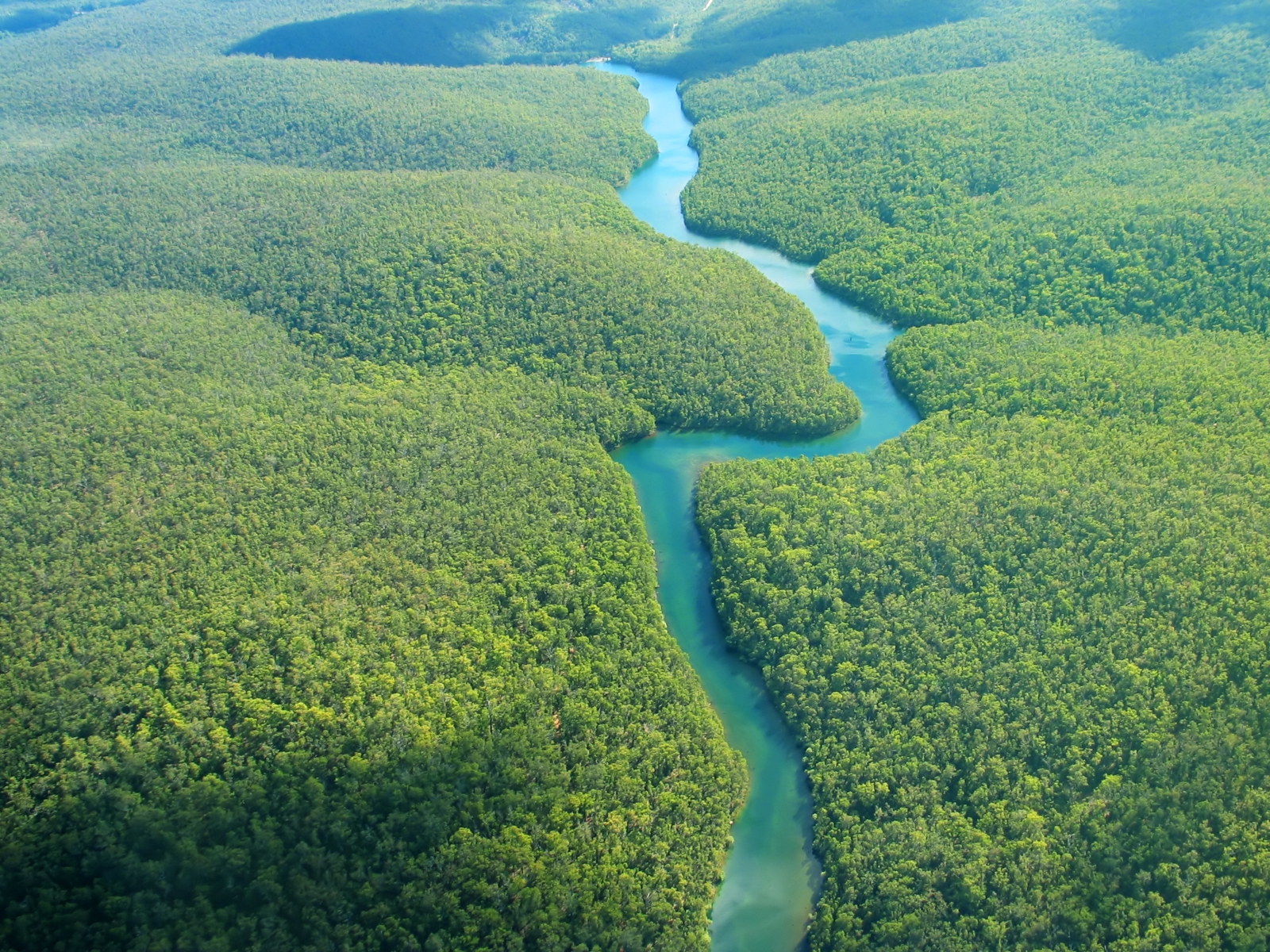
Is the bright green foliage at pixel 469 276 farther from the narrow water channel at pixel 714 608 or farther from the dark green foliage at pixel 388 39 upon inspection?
the dark green foliage at pixel 388 39

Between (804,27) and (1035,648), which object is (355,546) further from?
(804,27)

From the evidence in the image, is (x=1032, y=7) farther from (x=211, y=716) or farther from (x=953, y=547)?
(x=211, y=716)

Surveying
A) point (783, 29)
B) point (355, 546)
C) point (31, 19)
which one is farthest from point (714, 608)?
point (31, 19)

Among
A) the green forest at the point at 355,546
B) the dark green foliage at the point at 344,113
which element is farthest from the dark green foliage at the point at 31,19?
the green forest at the point at 355,546

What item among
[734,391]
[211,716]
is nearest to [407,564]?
[211,716]

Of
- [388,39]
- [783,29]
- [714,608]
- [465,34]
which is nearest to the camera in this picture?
[714,608]
